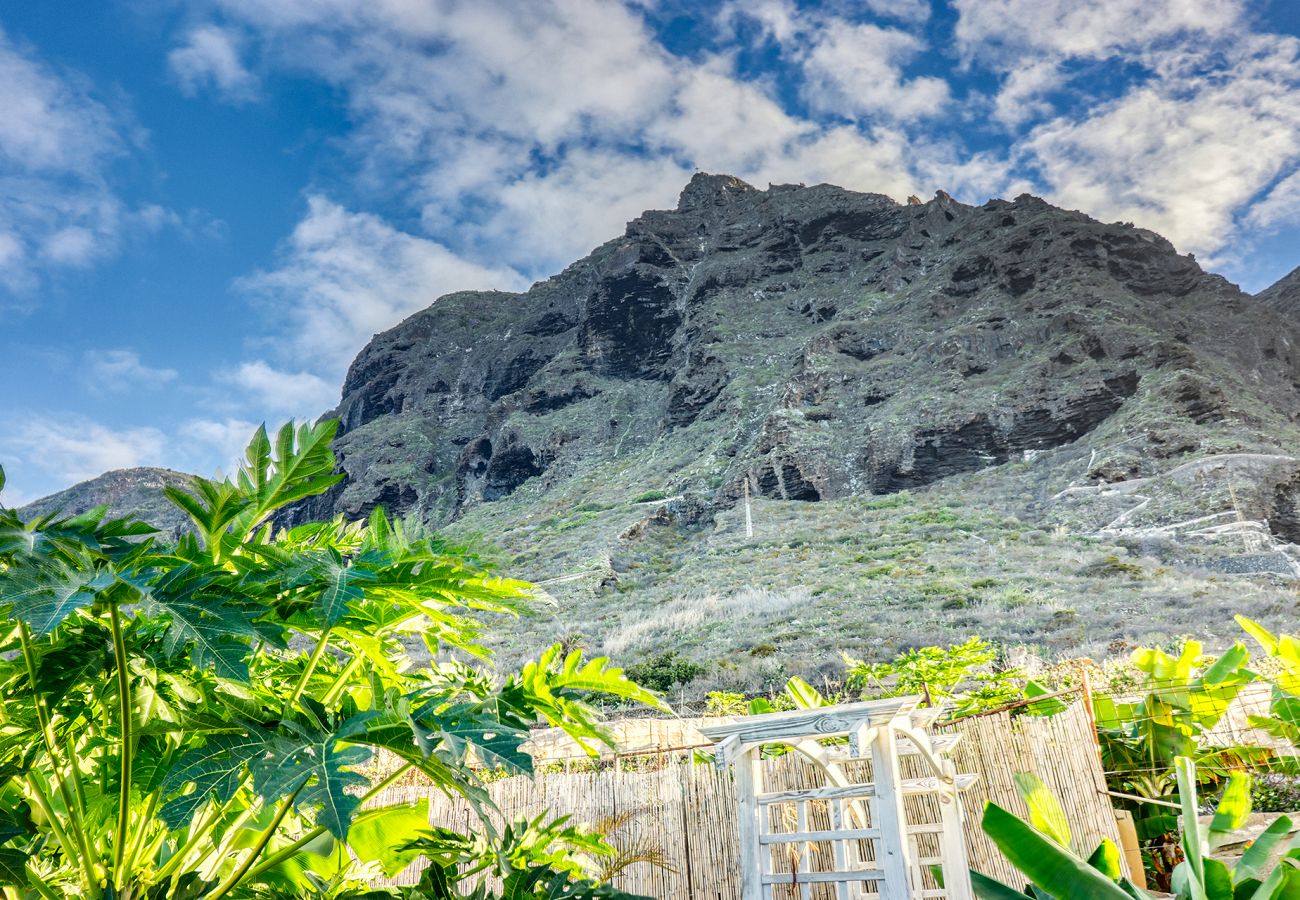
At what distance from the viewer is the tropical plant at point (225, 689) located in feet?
3.94

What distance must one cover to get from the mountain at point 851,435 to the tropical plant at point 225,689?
1.02ft

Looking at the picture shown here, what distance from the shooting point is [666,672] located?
1474 centimetres

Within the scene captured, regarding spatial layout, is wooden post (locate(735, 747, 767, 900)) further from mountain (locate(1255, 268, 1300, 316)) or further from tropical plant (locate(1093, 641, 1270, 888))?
mountain (locate(1255, 268, 1300, 316))

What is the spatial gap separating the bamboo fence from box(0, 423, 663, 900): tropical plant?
2.80 meters

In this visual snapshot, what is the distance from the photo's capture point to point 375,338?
2512 inches

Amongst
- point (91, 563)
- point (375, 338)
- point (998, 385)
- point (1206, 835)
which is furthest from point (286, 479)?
point (375, 338)

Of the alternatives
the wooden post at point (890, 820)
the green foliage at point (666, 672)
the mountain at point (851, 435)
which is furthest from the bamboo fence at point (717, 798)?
the green foliage at point (666, 672)

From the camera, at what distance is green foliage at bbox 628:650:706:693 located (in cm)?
1448

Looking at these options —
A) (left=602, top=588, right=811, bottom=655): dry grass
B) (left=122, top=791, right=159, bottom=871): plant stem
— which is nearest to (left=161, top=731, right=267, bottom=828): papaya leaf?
(left=122, top=791, right=159, bottom=871): plant stem

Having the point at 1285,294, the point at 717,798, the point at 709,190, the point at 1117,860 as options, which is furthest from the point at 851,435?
the point at 709,190

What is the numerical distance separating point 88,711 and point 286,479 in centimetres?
71

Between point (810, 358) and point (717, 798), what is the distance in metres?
32.7

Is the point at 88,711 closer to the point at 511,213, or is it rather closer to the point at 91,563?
the point at 91,563

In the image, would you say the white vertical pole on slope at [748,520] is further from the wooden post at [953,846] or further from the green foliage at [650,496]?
the wooden post at [953,846]
